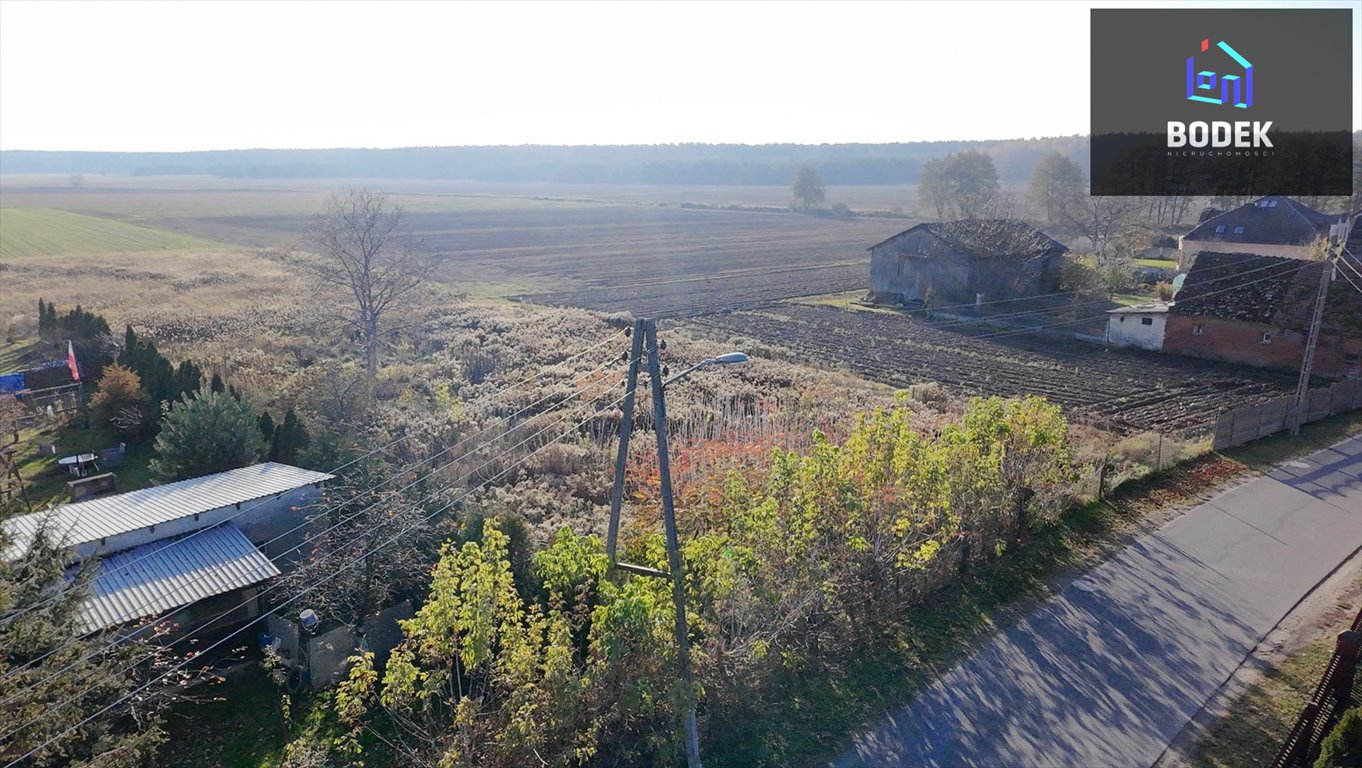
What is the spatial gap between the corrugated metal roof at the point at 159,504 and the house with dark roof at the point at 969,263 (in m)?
37.0

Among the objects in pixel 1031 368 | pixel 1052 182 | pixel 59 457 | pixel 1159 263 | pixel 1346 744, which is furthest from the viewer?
pixel 1052 182

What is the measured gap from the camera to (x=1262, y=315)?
31.0 metres

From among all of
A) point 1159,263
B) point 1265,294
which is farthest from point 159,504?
point 1159,263

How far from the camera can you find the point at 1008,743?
405 inches

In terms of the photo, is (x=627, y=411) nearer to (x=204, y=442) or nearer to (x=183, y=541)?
(x=183, y=541)

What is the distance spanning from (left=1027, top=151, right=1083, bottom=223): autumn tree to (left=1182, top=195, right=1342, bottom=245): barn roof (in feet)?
113

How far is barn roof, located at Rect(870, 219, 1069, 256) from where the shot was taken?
147ft

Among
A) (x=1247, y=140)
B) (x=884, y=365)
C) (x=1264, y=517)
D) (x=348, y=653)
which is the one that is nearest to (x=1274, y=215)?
(x=1247, y=140)

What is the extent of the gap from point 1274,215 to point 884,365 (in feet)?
113

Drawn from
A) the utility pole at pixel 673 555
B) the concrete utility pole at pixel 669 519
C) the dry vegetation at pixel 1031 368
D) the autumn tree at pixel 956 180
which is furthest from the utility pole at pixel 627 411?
the autumn tree at pixel 956 180

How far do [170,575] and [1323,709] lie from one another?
53.9ft

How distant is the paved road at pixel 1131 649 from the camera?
1029 cm

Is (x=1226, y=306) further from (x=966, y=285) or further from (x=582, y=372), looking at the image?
(x=582, y=372)

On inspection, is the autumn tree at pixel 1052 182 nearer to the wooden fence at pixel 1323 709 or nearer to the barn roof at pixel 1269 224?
the barn roof at pixel 1269 224
